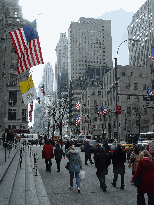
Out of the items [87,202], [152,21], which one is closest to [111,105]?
[87,202]

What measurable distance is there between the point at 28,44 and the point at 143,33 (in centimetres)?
14779

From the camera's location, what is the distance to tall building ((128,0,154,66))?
14775cm

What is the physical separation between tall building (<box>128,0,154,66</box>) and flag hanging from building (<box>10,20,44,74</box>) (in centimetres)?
12696

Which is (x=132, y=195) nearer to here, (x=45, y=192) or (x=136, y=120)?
(x=45, y=192)

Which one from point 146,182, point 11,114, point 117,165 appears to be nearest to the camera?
point 146,182

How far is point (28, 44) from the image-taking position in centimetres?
1919

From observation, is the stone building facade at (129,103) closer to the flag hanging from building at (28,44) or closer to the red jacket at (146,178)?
the flag hanging from building at (28,44)

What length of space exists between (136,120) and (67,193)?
64.2m

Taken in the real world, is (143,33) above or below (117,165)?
above

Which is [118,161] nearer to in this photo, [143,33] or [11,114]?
[11,114]

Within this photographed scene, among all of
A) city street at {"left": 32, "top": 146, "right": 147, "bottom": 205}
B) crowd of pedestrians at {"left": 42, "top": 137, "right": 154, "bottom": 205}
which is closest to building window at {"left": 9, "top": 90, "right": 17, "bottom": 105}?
city street at {"left": 32, "top": 146, "right": 147, "bottom": 205}

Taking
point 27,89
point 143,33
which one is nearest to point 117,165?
point 27,89

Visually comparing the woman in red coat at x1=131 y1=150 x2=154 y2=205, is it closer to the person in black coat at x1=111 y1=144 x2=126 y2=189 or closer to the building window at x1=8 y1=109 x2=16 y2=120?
the person in black coat at x1=111 y1=144 x2=126 y2=189

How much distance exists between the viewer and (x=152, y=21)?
14575 centimetres
